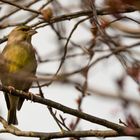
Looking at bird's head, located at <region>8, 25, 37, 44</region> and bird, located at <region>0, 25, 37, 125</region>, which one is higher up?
bird's head, located at <region>8, 25, 37, 44</region>

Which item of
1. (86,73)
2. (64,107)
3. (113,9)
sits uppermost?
(113,9)

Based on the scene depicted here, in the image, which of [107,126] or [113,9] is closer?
[113,9]

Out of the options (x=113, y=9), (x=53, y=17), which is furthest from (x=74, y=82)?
(x=53, y=17)

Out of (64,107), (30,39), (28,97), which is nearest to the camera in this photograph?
(64,107)

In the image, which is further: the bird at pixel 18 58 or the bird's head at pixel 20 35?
the bird's head at pixel 20 35

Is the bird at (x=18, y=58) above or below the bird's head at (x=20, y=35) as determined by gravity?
below

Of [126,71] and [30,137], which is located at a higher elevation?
[126,71]

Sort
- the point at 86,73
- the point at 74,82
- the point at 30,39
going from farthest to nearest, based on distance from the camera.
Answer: the point at 30,39 → the point at 86,73 → the point at 74,82

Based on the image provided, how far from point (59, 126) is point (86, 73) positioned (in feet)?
4.25

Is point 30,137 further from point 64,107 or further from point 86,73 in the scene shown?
point 86,73

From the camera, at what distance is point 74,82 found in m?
2.48

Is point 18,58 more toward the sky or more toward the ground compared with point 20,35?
more toward the ground

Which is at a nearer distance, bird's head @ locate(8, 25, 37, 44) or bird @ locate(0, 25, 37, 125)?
bird @ locate(0, 25, 37, 125)

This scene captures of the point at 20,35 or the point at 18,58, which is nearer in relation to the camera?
the point at 18,58
